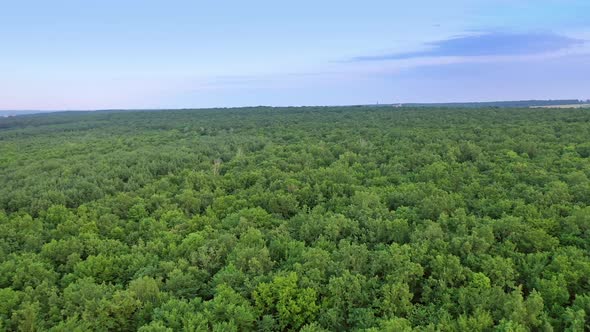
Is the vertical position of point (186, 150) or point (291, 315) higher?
point (186, 150)

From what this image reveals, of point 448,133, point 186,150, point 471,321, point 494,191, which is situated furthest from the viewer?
point 448,133

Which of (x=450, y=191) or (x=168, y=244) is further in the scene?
(x=450, y=191)

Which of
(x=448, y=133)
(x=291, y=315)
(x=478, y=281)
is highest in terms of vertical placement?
(x=448, y=133)

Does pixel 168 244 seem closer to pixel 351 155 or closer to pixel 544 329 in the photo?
pixel 544 329

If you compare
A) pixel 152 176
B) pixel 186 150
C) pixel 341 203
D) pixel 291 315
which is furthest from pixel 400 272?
pixel 186 150

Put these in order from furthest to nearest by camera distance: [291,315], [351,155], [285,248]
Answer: [351,155] < [285,248] < [291,315]

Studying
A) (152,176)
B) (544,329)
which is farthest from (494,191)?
(152,176)
